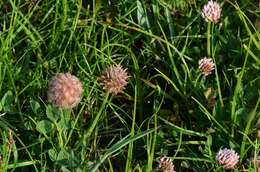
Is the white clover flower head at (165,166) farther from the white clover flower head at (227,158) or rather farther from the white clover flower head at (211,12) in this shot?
the white clover flower head at (211,12)

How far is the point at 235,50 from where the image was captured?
1895mm

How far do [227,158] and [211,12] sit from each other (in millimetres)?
469

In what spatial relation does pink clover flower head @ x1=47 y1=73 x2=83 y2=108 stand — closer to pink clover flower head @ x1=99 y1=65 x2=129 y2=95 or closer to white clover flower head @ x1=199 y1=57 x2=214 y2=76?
pink clover flower head @ x1=99 y1=65 x2=129 y2=95

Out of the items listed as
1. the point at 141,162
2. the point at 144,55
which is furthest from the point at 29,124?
the point at 144,55

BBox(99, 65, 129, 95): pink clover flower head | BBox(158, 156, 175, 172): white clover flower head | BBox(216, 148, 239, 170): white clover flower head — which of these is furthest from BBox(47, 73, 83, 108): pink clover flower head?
BBox(216, 148, 239, 170): white clover flower head

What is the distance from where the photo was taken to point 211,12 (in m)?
1.90

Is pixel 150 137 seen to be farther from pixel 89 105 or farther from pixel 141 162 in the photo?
pixel 89 105

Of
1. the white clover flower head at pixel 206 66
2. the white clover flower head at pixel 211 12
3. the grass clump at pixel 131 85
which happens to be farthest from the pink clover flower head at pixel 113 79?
the white clover flower head at pixel 211 12

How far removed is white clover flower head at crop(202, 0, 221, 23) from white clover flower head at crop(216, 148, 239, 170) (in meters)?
0.42

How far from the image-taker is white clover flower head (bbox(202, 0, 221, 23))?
1.89m

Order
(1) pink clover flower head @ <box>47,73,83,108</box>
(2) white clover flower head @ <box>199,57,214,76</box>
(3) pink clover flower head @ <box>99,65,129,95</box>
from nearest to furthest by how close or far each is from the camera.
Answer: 1. (1) pink clover flower head @ <box>47,73,83,108</box>
2. (3) pink clover flower head @ <box>99,65,129,95</box>
3. (2) white clover flower head @ <box>199,57,214,76</box>

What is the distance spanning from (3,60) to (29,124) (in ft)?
0.61

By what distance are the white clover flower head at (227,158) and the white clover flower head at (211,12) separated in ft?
1.37

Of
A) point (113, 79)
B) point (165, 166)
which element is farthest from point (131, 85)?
point (165, 166)
